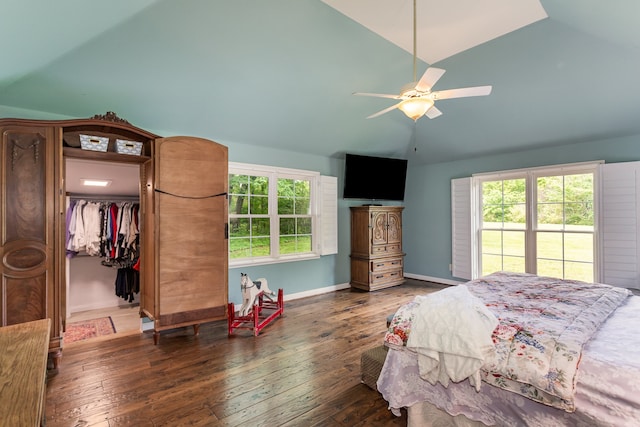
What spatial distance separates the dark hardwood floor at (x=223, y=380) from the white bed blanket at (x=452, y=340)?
→ 527 mm

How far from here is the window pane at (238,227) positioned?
414cm

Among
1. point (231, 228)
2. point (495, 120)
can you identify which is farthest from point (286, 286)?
point (495, 120)

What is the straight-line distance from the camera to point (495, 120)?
431 cm

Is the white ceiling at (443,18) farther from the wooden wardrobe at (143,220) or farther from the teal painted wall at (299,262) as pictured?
the teal painted wall at (299,262)

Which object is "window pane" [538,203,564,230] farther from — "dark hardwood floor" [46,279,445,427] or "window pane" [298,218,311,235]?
"window pane" [298,218,311,235]

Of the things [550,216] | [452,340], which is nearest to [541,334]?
[452,340]

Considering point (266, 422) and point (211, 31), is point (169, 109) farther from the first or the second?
point (266, 422)

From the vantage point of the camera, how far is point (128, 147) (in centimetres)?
296

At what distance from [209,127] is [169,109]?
50cm

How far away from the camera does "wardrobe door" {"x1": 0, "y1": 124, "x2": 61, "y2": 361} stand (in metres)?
2.32

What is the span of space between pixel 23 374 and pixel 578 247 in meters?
5.59

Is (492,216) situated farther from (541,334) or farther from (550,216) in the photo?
(541,334)

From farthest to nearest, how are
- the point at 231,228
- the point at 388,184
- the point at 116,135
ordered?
the point at 388,184 < the point at 231,228 < the point at 116,135

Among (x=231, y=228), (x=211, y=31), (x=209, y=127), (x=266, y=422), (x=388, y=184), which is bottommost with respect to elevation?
(x=266, y=422)
